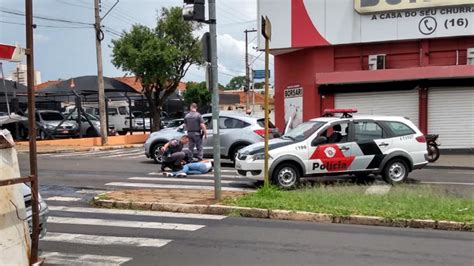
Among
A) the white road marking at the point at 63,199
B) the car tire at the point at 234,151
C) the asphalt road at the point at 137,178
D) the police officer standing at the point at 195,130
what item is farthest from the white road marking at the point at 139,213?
the car tire at the point at 234,151

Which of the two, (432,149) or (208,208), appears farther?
(432,149)

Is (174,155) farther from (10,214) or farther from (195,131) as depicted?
(10,214)

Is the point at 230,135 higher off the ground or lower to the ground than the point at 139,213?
higher

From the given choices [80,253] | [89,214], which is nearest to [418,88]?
[89,214]

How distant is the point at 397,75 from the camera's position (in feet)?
65.4

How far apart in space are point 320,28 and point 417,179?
9243 millimetres

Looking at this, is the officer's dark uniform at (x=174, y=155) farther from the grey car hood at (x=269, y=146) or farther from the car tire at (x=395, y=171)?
the car tire at (x=395, y=171)

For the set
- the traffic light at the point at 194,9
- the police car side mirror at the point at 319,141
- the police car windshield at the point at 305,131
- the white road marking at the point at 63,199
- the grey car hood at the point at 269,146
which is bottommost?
the white road marking at the point at 63,199

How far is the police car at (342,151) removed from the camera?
11.6 meters

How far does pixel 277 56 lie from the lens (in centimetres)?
2445

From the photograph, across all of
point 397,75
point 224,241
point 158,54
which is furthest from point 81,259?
point 158,54

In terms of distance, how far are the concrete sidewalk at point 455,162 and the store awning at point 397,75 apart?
9.54 feet

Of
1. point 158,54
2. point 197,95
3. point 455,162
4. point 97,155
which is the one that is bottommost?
point 455,162

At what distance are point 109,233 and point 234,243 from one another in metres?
1.93
